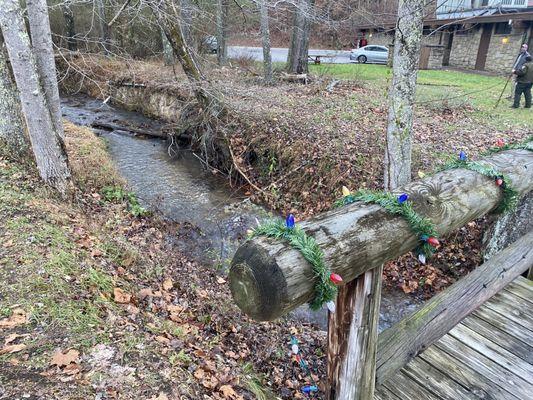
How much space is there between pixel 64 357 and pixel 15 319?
32.1 inches

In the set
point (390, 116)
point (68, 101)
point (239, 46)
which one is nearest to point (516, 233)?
point (390, 116)

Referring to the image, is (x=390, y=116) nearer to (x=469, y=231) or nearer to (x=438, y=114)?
(x=469, y=231)

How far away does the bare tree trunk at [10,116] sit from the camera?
781cm

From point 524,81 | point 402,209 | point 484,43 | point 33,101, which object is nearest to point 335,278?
point 402,209

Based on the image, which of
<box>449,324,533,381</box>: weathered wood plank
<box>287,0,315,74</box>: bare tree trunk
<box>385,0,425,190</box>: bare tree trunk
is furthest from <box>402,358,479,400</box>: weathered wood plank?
<box>287,0,315,74</box>: bare tree trunk

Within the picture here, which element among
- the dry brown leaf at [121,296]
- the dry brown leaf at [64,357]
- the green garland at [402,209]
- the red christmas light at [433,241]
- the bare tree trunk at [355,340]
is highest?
the green garland at [402,209]

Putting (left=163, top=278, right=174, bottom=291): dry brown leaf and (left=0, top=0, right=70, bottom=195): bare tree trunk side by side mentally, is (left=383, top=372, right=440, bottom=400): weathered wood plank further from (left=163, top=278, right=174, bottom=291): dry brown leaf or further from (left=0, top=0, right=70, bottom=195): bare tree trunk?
(left=0, top=0, right=70, bottom=195): bare tree trunk

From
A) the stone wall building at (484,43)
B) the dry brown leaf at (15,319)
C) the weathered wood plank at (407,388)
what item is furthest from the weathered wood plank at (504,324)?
the stone wall building at (484,43)

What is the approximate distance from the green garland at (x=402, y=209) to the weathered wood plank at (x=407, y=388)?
1211 mm

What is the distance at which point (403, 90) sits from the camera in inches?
238

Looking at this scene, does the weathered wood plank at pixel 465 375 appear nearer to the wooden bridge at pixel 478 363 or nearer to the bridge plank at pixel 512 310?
the wooden bridge at pixel 478 363

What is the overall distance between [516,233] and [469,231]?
3.00 meters

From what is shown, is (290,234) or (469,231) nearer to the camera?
(290,234)

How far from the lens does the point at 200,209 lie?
9.36 metres
